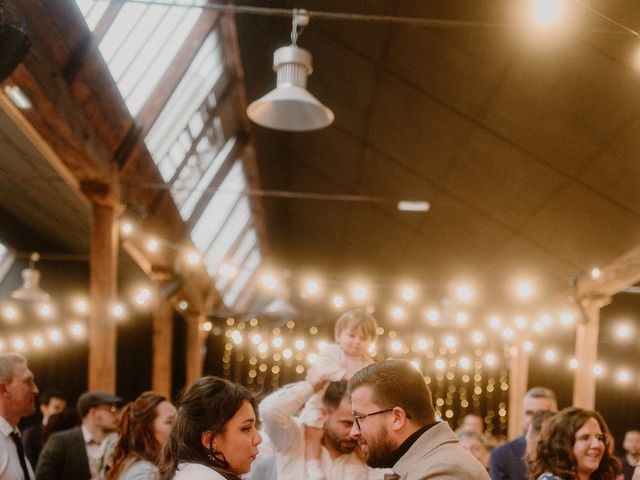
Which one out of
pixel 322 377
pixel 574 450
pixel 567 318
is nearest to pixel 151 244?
pixel 567 318

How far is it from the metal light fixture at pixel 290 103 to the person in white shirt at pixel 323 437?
5.20ft

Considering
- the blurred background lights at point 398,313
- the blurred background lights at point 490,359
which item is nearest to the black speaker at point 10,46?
the blurred background lights at point 398,313

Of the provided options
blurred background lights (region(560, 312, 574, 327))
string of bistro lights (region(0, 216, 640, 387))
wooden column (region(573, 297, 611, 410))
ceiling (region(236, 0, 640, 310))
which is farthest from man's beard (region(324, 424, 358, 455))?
blurred background lights (region(560, 312, 574, 327))

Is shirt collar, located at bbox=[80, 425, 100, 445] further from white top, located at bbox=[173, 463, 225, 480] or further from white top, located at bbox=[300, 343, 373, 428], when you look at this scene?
white top, located at bbox=[173, 463, 225, 480]

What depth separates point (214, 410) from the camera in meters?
2.46

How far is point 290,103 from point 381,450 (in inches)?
99.0

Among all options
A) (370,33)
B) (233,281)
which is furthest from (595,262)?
(233,281)

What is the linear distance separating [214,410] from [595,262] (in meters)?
7.89

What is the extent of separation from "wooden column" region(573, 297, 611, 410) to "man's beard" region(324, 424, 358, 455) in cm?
649

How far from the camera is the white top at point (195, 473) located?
2.28m

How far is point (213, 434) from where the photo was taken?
2.43 m

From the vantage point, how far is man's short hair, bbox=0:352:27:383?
13.0ft

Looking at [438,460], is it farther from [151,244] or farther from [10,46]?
[151,244]

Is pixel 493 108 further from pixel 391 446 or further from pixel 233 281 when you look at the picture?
pixel 233 281
